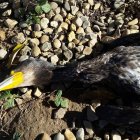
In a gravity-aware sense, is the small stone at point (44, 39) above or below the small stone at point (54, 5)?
below

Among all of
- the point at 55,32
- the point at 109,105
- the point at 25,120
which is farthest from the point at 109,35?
the point at 25,120

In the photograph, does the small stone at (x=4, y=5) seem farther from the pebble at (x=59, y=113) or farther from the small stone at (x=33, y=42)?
the pebble at (x=59, y=113)

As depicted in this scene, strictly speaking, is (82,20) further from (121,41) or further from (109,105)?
(109,105)

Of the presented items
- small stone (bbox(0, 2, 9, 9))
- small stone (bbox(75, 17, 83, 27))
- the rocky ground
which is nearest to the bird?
the rocky ground

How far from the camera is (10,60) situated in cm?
615

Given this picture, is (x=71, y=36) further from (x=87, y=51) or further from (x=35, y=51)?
(x=35, y=51)

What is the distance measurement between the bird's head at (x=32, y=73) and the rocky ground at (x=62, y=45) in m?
0.12

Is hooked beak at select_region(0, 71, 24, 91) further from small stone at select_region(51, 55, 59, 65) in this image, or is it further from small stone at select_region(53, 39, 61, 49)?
small stone at select_region(53, 39, 61, 49)

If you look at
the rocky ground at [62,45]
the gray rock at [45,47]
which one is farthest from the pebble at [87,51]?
the gray rock at [45,47]

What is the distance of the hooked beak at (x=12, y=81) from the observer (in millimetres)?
5805

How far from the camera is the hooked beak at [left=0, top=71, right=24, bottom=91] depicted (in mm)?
5805

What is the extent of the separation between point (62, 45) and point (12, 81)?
85 centimetres

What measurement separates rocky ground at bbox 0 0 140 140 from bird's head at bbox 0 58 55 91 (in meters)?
0.12

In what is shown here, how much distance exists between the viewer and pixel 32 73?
234 inches
